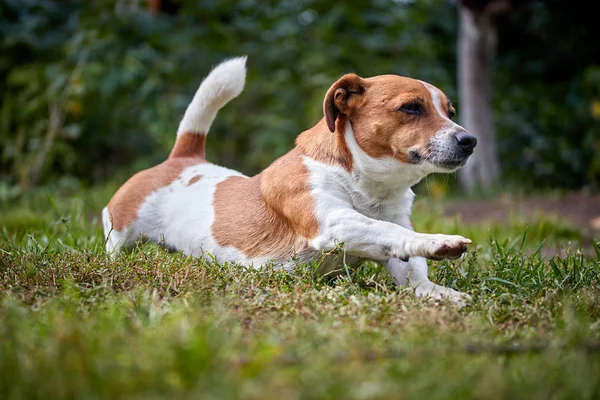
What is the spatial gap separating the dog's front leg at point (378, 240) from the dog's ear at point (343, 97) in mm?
466

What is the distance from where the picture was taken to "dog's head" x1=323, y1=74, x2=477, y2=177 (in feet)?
9.75

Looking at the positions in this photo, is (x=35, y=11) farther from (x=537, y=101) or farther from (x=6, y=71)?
(x=537, y=101)

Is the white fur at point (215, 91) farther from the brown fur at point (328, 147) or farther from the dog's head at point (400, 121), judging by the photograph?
the dog's head at point (400, 121)

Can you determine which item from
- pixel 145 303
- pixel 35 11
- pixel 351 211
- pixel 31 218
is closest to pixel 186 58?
pixel 35 11

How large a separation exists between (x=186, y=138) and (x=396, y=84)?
151 centimetres

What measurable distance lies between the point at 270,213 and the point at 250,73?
5493mm

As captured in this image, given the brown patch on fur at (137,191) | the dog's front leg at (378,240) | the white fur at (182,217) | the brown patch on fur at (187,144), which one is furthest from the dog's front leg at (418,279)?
the brown patch on fur at (187,144)

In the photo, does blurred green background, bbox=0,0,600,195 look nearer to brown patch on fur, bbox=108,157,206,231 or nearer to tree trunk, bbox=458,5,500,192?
tree trunk, bbox=458,5,500,192

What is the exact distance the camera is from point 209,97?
4.05 meters

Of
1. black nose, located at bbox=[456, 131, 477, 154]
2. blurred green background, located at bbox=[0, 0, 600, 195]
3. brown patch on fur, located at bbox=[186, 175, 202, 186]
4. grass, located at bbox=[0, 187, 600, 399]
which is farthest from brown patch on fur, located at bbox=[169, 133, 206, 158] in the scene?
blurred green background, located at bbox=[0, 0, 600, 195]

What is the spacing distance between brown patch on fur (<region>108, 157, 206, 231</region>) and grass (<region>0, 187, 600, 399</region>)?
1.36 ft

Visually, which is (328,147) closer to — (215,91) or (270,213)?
(270,213)

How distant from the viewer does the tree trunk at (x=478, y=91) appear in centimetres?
820

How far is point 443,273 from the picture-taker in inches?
122
